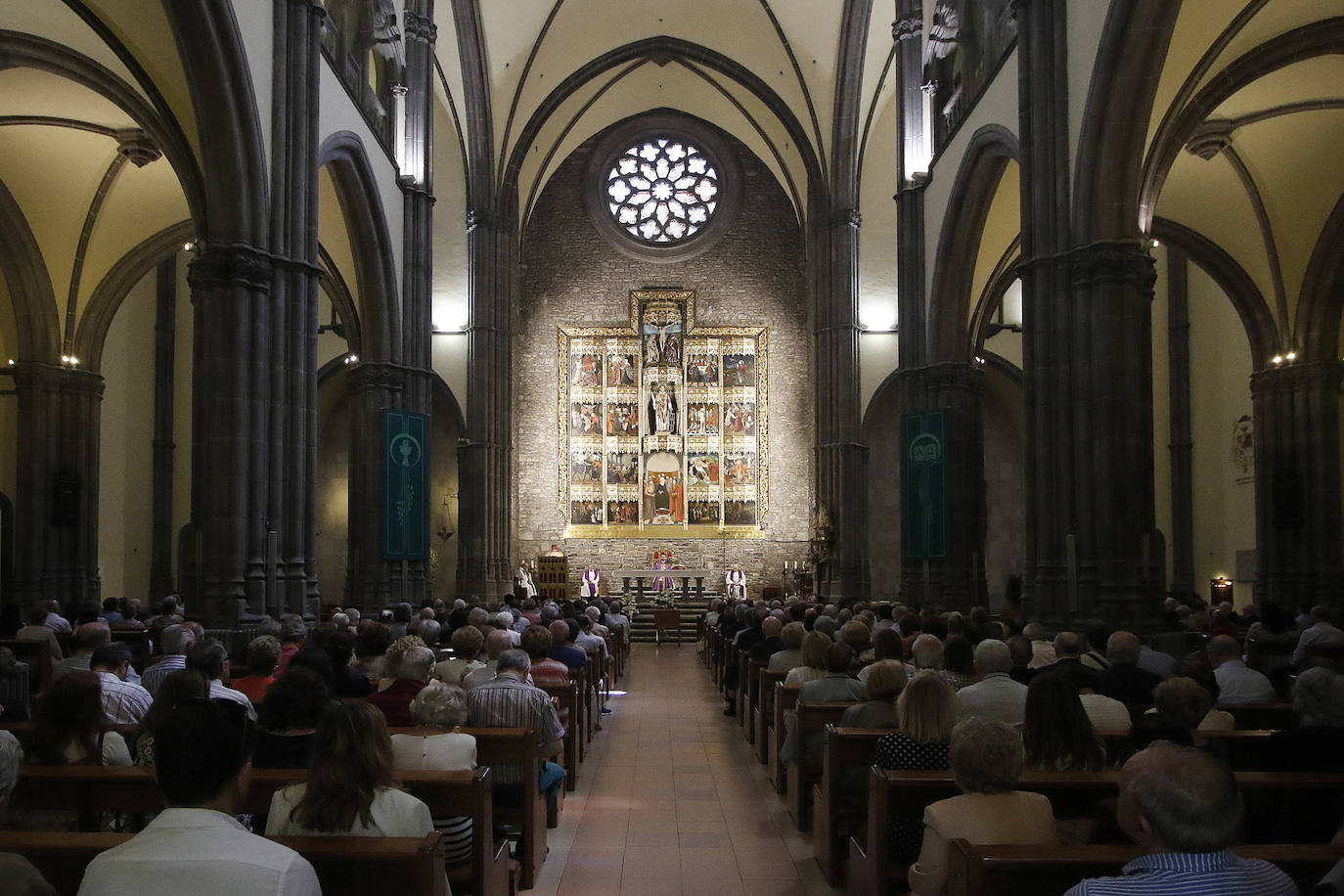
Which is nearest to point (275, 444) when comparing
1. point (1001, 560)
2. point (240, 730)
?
point (240, 730)

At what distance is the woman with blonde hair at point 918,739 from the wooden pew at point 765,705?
203 inches

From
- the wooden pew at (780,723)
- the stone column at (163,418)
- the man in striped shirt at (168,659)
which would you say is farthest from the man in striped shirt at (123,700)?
the stone column at (163,418)

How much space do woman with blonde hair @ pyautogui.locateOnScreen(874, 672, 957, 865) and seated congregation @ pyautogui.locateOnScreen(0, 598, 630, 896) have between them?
183 cm

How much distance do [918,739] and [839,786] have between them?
60.3 inches

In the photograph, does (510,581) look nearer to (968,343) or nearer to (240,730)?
(968,343)

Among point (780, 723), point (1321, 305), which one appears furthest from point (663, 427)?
point (780, 723)

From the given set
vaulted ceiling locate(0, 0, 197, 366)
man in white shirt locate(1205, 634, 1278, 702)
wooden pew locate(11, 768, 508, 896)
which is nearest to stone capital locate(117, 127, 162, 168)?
vaulted ceiling locate(0, 0, 197, 366)

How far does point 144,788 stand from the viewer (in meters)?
4.82

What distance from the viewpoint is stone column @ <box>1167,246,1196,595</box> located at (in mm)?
25641

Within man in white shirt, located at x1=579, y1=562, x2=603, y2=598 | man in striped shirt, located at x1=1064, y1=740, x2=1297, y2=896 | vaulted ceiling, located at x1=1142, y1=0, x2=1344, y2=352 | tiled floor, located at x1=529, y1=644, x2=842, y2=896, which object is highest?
vaulted ceiling, located at x1=1142, y1=0, x2=1344, y2=352

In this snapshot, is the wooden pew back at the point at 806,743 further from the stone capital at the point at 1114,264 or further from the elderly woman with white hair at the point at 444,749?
the stone capital at the point at 1114,264

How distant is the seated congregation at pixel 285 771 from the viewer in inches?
110

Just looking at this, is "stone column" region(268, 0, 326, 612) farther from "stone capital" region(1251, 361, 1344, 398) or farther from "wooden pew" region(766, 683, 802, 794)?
"stone capital" region(1251, 361, 1344, 398)

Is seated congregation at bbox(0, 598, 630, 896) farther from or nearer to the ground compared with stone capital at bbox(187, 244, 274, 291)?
nearer to the ground
